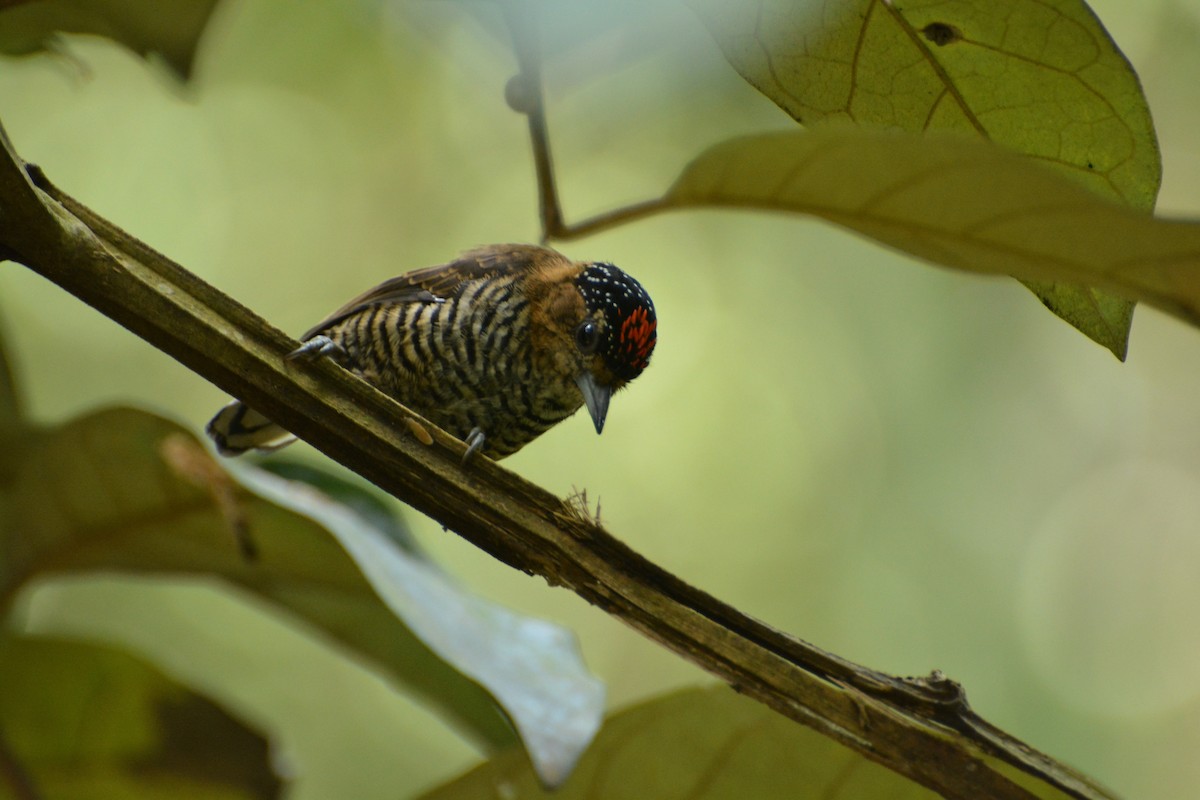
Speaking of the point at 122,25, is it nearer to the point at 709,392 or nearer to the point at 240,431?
the point at 240,431

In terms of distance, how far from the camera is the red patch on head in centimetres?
310

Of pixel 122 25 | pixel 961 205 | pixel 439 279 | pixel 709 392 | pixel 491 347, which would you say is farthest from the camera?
pixel 709 392

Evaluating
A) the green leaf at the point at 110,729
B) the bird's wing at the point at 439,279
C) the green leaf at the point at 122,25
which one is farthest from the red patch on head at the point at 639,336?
the green leaf at the point at 110,729

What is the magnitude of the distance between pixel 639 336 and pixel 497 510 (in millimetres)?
1599

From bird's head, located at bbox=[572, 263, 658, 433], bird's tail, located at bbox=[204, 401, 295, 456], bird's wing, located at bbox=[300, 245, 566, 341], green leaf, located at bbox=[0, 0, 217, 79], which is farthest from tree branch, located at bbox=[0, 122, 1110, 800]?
bird's tail, located at bbox=[204, 401, 295, 456]

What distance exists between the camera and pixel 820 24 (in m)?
1.56

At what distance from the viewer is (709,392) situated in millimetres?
8391

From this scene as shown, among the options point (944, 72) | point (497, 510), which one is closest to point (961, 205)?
point (944, 72)

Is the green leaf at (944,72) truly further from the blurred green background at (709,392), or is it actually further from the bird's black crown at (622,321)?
the blurred green background at (709,392)

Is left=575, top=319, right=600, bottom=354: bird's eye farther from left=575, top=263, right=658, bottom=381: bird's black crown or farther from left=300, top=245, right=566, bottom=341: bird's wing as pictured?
left=300, top=245, right=566, bottom=341: bird's wing

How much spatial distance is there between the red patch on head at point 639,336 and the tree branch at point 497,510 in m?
1.51

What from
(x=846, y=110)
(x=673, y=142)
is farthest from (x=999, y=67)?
(x=673, y=142)

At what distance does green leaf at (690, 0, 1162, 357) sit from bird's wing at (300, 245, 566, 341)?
1703 millimetres

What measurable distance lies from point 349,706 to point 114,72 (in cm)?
489
